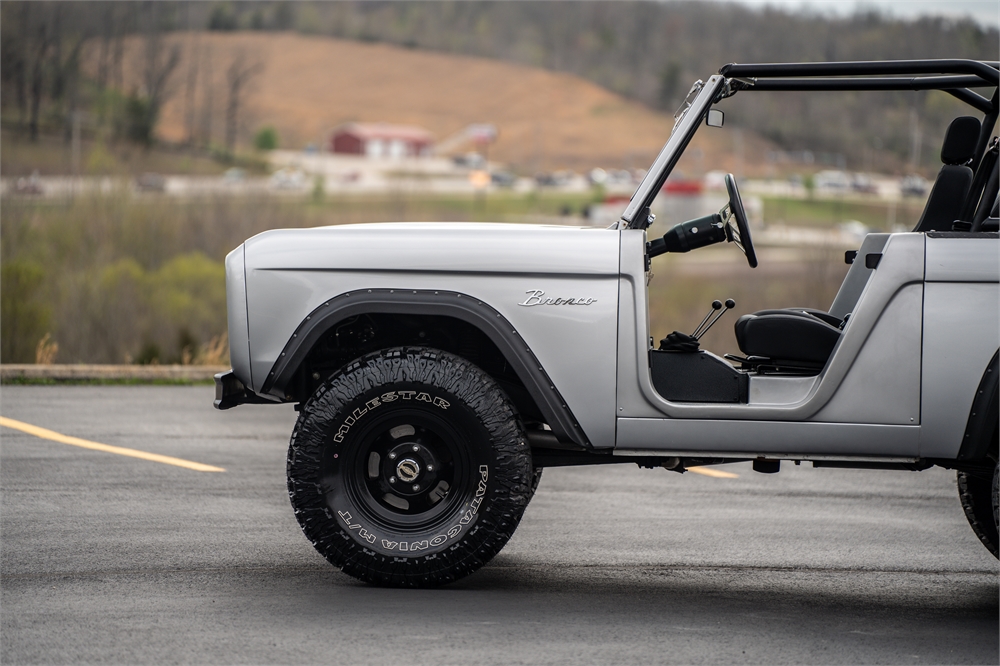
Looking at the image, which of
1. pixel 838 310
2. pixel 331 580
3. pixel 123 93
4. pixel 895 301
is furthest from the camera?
pixel 123 93

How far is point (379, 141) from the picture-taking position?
4990 inches

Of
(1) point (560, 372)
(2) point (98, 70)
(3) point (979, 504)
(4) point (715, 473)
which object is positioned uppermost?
(2) point (98, 70)

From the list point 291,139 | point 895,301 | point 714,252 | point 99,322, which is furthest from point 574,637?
point 291,139

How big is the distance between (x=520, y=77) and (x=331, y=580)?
5564 inches

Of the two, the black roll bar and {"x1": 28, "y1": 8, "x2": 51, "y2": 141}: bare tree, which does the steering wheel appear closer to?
the black roll bar

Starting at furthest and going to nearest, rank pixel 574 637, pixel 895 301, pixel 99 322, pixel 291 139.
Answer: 1. pixel 291 139
2. pixel 99 322
3. pixel 895 301
4. pixel 574 637

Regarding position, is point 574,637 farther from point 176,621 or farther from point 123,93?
point 123,93

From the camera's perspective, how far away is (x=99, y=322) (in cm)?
3497

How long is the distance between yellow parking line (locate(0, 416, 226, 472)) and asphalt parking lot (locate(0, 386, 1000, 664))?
0.12m

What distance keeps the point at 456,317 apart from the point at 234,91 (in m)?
111

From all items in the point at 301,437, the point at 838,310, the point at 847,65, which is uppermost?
the point at 847,65

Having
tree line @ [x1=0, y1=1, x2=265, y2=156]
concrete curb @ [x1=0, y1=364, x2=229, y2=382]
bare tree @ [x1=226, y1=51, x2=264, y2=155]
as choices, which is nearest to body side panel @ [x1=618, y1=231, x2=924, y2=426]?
concrete curb @ [x1=0, y1=364, x2=229, y2=382]

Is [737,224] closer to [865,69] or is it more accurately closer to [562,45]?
[865,69]

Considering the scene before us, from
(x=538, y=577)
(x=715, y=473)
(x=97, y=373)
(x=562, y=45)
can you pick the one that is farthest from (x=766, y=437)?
(x=562, y=45)
